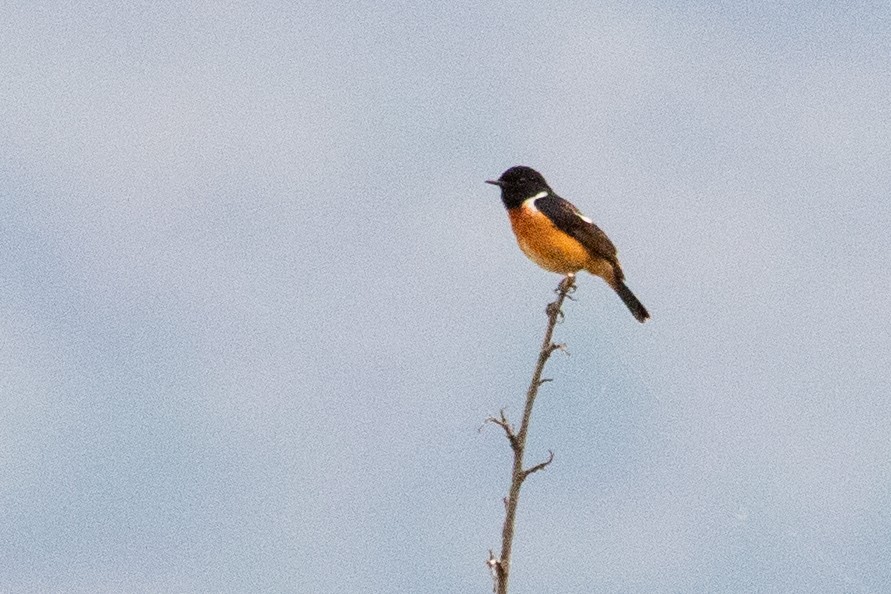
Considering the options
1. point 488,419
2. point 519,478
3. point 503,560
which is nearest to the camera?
point 503,560

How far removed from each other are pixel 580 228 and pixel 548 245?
15.1 inches

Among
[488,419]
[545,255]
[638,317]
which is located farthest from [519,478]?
[638,317]

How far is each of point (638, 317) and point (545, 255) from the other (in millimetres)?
1385

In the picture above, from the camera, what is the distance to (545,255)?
39.6 ft

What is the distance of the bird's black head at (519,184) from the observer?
1270 centimetres

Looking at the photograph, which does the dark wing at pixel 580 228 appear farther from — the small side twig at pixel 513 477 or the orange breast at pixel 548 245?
the small side twig at pixel 513 477

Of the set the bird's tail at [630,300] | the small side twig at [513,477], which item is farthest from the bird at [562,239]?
the small side twig at [513,477]

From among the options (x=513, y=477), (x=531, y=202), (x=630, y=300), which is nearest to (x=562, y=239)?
(x=531, y=202)

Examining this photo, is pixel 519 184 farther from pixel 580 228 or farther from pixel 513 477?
pixel 513 477

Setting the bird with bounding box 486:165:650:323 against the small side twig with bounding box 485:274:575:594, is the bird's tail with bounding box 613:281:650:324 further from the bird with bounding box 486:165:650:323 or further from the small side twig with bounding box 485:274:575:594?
the small side twig with bounding box 485:274:575:594

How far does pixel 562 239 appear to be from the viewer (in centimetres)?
1197

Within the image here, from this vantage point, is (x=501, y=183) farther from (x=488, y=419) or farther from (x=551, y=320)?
(x=488, y=419)

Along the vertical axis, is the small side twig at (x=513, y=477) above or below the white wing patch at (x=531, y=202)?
below

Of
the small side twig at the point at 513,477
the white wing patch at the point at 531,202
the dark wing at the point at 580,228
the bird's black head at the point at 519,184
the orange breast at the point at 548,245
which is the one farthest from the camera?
the bird's black head at the point at 519,184
